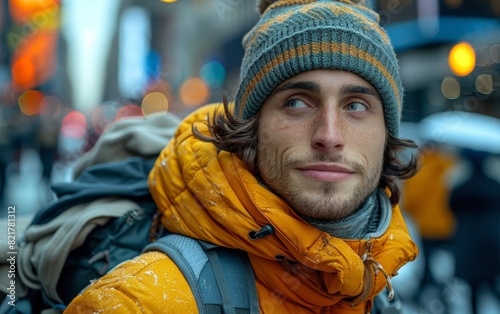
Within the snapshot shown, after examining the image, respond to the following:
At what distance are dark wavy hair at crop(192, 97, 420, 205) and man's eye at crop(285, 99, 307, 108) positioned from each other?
0.16 metres

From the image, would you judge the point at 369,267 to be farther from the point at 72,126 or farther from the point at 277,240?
the point at 72,126

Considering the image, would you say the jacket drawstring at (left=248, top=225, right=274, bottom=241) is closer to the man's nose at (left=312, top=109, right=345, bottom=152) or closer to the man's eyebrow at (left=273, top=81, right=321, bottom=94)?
the man's nose at (left=312, top=109, right=345, bottom=152)

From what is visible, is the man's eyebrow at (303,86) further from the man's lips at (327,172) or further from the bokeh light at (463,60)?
the bokeh light at (463,60)

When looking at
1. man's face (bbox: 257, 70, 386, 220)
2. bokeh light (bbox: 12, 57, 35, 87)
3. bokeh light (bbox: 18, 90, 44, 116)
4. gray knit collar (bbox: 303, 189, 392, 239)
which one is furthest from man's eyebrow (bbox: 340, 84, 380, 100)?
bokeh light (bbox: 18, 90, 44, 116)

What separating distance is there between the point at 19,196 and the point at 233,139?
12.1 meters

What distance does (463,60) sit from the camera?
9.35m

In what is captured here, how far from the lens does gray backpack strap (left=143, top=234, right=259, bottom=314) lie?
2029 millimetres

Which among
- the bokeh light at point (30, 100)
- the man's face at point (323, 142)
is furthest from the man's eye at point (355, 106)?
the bokeh light at point (30, 100)

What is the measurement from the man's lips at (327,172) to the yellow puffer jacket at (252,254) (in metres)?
0.15

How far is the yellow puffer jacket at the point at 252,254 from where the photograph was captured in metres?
1.98

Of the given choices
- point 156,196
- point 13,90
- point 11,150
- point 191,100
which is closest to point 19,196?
point 11,150

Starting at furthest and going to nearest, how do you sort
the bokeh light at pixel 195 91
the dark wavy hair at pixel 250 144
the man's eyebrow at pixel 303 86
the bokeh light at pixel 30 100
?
the bokeh light at pixel 195 91, the bokeh light at pixel 30 100, the dark wavy hair at pixel 250 144, the man's eyebrow at pixel 303 86

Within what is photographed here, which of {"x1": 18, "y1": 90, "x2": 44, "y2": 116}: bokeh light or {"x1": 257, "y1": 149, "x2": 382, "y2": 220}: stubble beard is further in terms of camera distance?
{"x1": 18, "y1": 90, "x2": 44, "y2": 116}: bokeh light

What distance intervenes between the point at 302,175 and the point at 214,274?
1.60 ft
